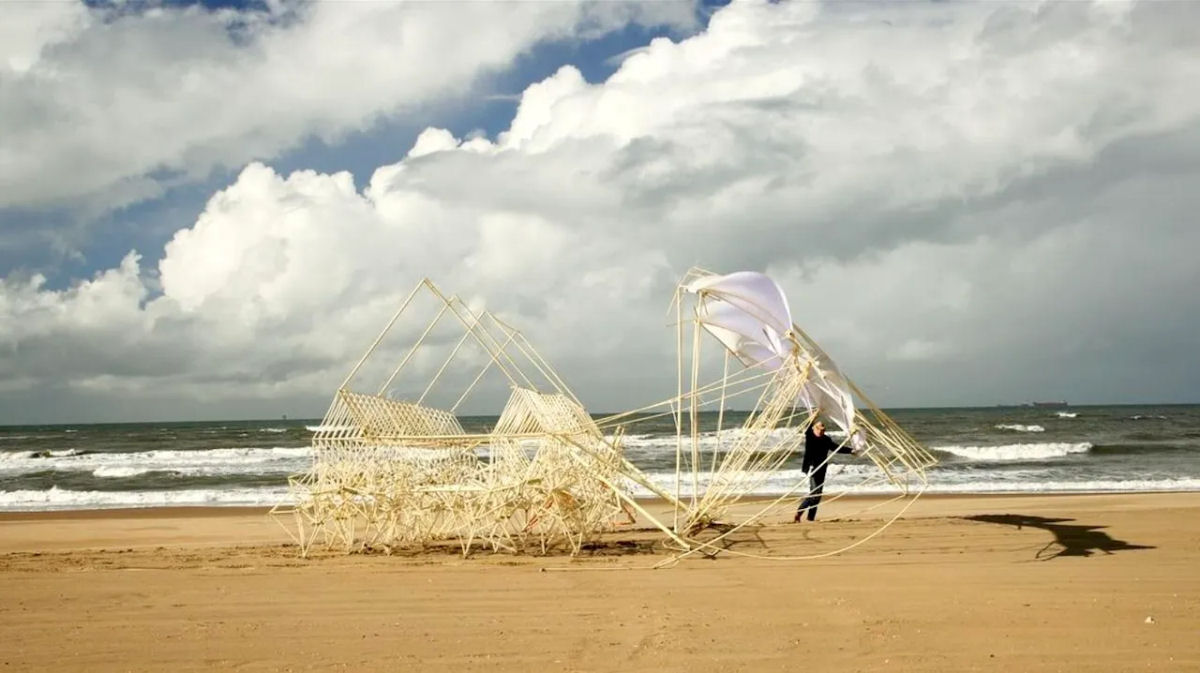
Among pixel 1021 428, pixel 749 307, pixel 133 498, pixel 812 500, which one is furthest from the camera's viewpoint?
pixel 1021 428

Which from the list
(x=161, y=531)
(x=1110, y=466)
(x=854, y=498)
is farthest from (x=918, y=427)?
(x=161, y=531)

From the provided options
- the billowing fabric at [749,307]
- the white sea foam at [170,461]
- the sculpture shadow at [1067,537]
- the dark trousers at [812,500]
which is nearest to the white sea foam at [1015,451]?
the sculpture shadow at [1067,537]

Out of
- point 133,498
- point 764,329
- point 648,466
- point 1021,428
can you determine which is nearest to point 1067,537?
point 764,329

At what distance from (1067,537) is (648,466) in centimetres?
1853

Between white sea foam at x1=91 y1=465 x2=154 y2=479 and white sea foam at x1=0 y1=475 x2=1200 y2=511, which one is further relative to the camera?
white sea foam at x1=91 y1=465 x2=154 y2=479

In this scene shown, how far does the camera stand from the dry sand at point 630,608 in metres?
5.92

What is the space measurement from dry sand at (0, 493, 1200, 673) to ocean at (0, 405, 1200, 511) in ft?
12.4

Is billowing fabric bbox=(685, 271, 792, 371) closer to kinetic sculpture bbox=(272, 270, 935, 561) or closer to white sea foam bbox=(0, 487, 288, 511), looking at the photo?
kinetic sculpture bbox=(272, 270, 935, 561)

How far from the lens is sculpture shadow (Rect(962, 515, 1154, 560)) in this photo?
9.81 m

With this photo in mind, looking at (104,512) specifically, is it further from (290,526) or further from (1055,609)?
(1055,609)

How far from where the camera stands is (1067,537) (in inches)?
435

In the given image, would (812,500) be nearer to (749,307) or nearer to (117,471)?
(749,307)

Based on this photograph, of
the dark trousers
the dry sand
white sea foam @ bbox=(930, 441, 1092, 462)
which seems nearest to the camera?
the dry sand

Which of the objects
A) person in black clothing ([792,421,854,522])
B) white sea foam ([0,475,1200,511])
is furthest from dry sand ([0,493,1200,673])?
white sea foam ([0,475,1200,511])
